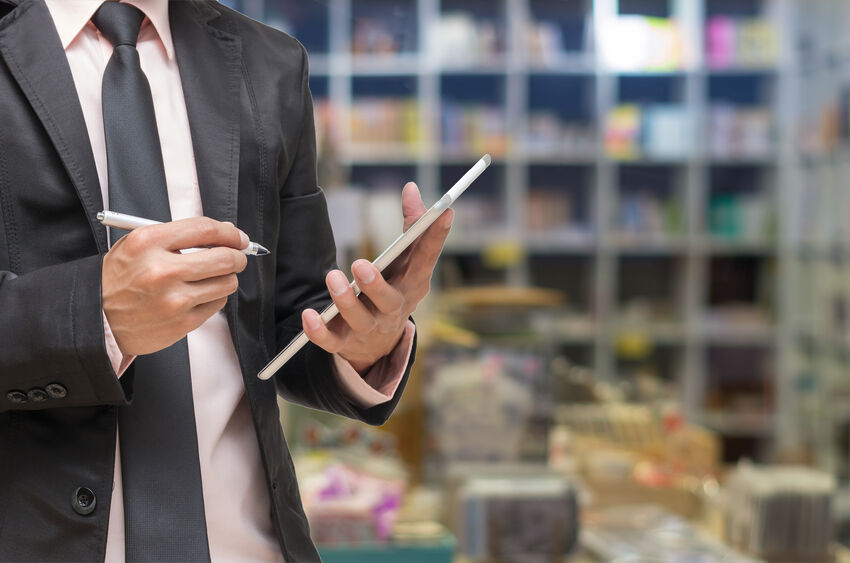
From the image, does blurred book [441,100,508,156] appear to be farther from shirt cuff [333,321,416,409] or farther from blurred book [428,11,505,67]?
shirt cuff [333,321,416,409]

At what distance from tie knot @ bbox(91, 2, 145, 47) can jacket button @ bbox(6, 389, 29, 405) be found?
0.30m

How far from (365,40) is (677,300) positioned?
2.20 meters

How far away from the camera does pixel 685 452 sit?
9.07 ft

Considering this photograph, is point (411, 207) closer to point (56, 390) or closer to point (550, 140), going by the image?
point (56, 390)

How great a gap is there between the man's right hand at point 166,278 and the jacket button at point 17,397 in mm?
81

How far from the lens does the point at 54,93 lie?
0.78 m

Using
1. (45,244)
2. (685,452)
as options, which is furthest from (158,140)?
(685,452)

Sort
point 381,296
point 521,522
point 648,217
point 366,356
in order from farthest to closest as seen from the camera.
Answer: point 648,217 → point 521,522 → point 366,356 → point 381,296

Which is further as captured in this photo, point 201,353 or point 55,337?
point 201,353

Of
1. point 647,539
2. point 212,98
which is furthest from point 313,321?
point 647,539

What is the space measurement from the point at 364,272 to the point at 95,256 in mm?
200

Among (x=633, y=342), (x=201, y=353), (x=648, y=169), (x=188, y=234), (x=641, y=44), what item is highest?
(x=641, y=44)

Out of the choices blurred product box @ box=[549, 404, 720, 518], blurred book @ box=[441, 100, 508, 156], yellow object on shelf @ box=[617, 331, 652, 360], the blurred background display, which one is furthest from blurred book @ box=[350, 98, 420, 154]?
blurred product box @ box=[549, 404, 720, 518]

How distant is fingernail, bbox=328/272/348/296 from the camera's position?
0.78 m
